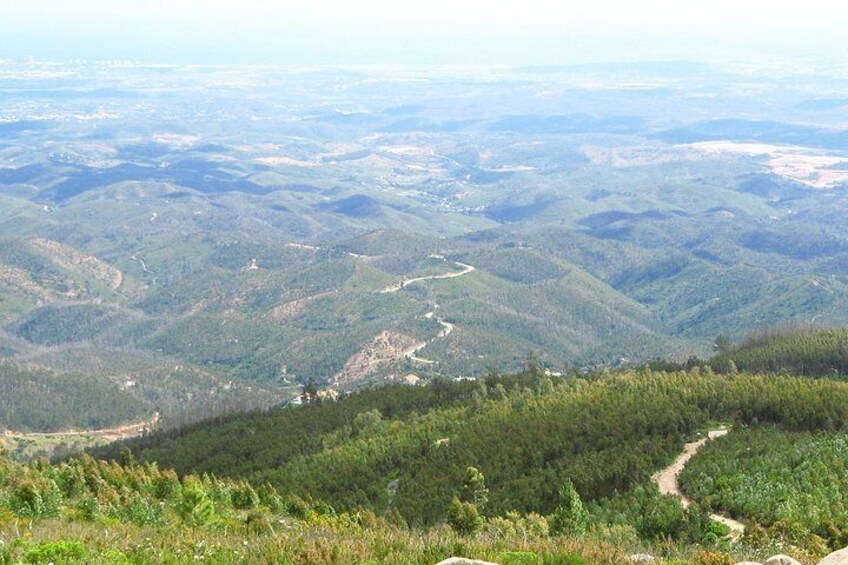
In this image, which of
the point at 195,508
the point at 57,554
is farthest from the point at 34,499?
the point at 57,554

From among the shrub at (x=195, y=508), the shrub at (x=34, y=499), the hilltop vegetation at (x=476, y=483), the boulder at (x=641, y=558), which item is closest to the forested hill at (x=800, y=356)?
the hilltop vegetation at (x=476, y=483)

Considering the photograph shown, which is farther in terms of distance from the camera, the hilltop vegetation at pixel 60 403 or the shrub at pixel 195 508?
the hilltop vegetation at pixel 60 403

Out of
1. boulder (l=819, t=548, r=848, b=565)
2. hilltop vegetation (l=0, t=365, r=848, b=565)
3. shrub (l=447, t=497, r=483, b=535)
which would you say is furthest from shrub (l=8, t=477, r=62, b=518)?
boulder (l=819, t=548, r=848, b=565)

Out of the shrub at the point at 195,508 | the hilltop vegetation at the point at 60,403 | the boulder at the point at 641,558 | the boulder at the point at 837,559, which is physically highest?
the boulder at the point at 837,559

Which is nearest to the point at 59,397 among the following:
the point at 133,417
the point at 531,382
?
the point at 133,417

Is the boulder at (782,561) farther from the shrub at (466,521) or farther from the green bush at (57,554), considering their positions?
the green bush at (57,554)

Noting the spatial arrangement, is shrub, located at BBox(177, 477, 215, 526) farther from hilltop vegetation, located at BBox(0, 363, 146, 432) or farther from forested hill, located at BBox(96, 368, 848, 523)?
hilltop vegetation, located at BBox(0, 363, 146, 432)

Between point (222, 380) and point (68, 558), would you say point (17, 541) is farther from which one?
point (222, 380)
